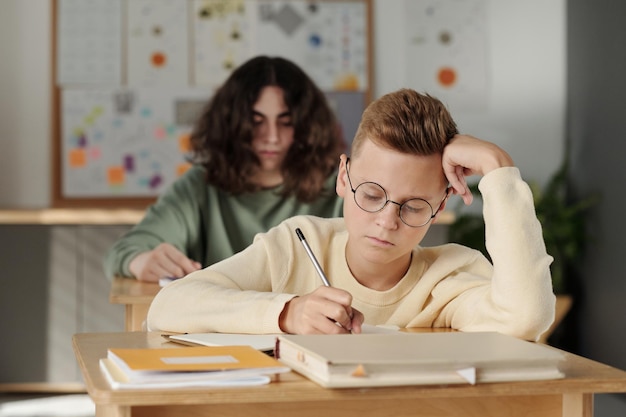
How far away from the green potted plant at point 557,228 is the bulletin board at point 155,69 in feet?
2.67

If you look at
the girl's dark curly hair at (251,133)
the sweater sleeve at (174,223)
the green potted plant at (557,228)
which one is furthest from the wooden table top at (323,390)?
the green potted plant at (557,228)

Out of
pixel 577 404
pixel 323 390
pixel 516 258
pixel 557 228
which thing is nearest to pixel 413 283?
pixel 516 258

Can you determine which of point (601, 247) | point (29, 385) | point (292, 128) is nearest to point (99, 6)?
point (29, 385)

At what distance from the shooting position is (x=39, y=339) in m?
4.62

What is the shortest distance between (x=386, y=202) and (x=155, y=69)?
3717 millimetres

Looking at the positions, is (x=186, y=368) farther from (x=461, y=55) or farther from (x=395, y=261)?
(x=461, y=55)

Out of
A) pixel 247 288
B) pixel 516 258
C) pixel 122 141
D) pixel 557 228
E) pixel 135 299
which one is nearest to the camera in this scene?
pixel 516 258

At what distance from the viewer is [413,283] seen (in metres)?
1.69

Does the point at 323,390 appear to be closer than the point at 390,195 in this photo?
Yes

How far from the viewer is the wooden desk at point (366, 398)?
100 cm

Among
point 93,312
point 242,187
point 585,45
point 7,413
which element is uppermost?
point 585,45

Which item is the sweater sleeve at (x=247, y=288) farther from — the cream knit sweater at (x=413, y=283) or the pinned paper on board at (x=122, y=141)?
the pinned paper on board at (x=122, y=141)

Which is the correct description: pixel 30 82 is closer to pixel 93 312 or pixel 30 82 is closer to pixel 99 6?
pixel 99 6

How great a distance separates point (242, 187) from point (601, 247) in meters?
→ 2.32
